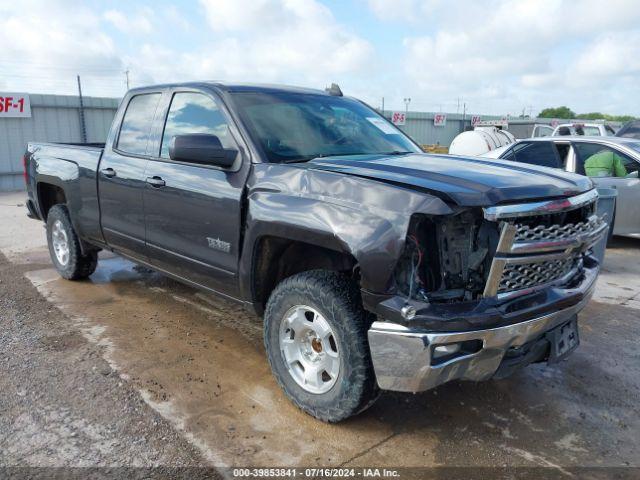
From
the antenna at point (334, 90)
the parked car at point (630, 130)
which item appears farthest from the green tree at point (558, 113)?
the antenna at point (334, 90)

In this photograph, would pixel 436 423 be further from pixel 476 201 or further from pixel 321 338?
pixel 476 201

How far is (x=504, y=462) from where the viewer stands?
2.73 meters

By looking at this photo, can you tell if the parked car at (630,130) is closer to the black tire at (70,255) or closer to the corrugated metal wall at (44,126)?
the black tire at (70,255)

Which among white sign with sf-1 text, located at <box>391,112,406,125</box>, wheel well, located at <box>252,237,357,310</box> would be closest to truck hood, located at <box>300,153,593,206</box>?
wheel well, located at <box>252,237,357,310</box>

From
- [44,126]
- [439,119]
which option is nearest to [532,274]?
[44,126]

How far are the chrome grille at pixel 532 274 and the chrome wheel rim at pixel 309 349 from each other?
921mm

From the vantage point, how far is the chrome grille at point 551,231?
2576mm

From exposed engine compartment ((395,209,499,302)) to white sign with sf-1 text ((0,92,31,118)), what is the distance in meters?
15.2

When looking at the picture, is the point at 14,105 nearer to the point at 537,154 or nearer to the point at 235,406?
the point at 537,154

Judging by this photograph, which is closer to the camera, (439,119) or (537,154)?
(537,154)

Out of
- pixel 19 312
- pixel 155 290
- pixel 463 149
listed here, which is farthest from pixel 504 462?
pixel 463 149

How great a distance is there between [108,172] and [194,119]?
1.16 m

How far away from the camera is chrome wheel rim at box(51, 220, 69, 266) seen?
18.7 ft

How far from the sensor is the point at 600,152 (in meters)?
7.53
